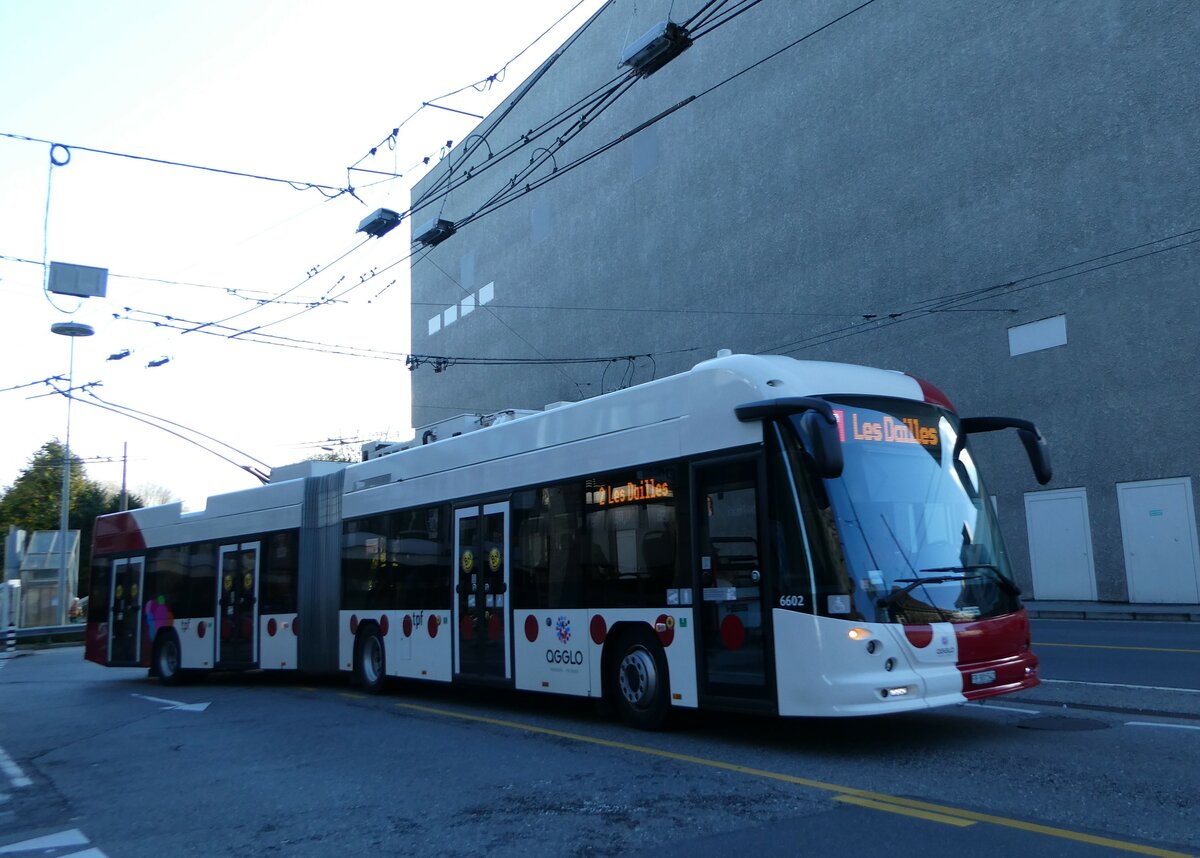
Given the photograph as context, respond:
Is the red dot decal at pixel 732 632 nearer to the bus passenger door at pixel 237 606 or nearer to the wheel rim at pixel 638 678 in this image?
the wheel rim at pixel 638 678

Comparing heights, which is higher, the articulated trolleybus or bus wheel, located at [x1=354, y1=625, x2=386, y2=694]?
the articulated trolleybus

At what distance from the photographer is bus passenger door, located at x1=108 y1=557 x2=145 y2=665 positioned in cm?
1967

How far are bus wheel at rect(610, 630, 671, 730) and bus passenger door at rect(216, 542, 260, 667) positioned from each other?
9171 mm

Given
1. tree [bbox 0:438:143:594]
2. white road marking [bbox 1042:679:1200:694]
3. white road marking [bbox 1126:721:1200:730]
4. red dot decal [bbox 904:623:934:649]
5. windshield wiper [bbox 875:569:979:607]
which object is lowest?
white road marking [bbox 1126:721:1200:730]

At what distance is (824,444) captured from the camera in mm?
7434

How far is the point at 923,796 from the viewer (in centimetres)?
655

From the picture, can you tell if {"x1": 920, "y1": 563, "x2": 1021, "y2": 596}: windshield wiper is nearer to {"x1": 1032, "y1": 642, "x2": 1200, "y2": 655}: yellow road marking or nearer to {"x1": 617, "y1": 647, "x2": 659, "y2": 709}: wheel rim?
{"x1": 617, "y1": 647, "x2": 659, "y2": 709}: wheel rim

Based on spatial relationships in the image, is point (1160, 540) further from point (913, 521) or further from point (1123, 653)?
point (913, 521)

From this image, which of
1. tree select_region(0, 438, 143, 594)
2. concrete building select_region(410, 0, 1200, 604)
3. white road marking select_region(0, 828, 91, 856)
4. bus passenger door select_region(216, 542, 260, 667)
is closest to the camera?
white road marking select_region(0, 828, 91, 856)

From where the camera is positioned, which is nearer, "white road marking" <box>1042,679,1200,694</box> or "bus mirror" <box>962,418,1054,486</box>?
"bus mirror" <box>962,418,1054,486</box>

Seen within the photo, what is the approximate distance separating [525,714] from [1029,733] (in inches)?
214

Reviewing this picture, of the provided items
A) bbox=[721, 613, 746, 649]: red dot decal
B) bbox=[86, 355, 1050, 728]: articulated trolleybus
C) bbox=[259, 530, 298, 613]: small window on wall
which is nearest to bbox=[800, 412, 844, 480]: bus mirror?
bbox=[86, 355, 1050, 728]: articulated trolleybus

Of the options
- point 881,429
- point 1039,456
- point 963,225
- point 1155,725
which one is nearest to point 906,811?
point 881,429

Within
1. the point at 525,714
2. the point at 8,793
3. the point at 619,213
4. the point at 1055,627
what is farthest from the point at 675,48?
the point at 619,213
